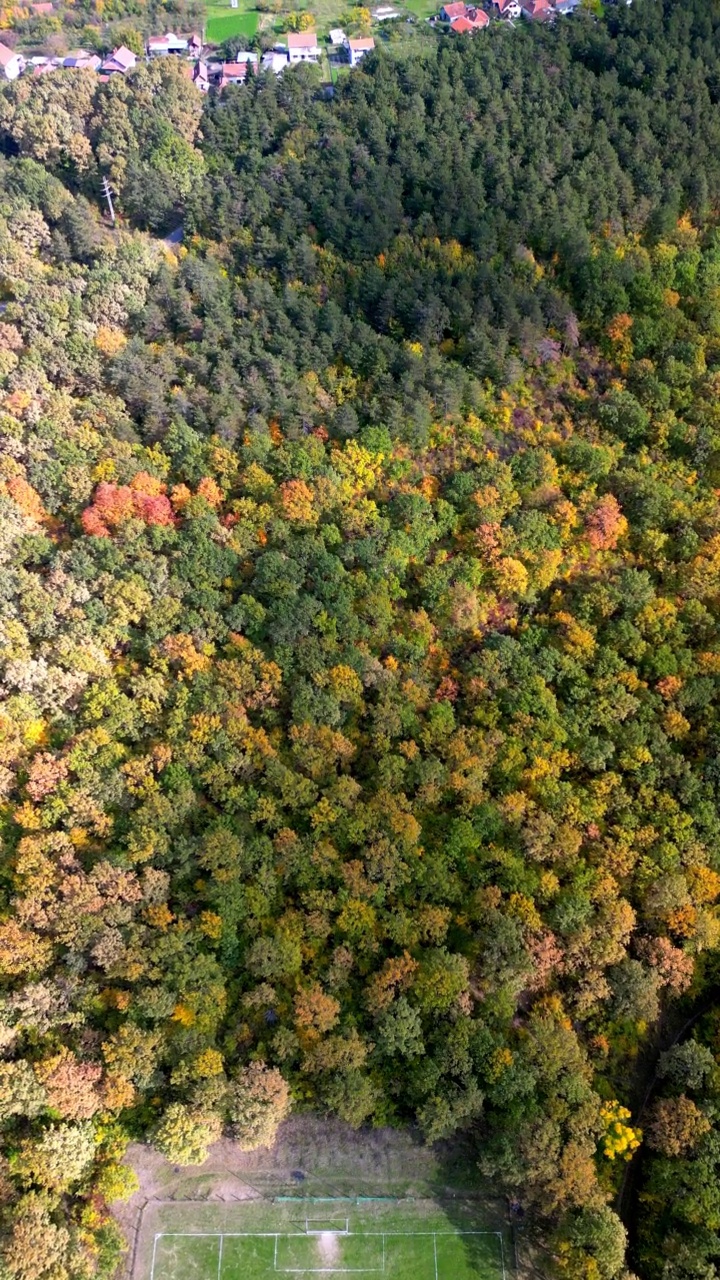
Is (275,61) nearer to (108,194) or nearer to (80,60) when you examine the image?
(80,60)

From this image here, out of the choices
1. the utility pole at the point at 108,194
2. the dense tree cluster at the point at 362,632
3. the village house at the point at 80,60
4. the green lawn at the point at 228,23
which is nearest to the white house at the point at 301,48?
the green lawn at the point at 228,23

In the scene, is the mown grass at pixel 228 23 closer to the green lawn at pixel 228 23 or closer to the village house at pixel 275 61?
the green lawn at pixel 228 23

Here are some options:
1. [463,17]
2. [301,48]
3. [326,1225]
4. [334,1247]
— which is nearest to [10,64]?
[301,48]

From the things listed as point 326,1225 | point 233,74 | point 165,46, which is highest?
point 165,46

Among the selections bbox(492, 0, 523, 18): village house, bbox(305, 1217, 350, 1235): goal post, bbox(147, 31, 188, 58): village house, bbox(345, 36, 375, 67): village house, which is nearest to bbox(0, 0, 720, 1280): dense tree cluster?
bbox(305, 1217, 350, 1235): goal post

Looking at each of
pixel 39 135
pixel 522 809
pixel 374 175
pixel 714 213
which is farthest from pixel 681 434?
pixel 39 135

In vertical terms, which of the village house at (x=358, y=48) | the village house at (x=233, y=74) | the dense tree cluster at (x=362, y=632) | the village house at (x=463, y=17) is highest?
the village house at (x=463, y=17)

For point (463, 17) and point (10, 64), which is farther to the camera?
point (463, 17)
